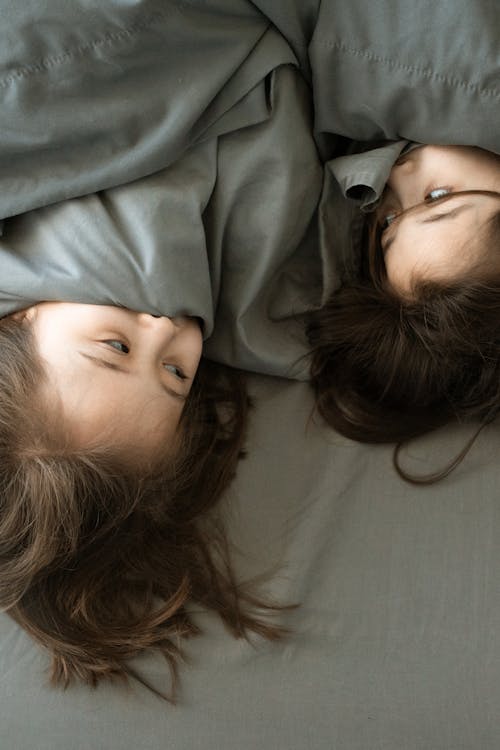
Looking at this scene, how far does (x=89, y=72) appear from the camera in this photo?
96cm

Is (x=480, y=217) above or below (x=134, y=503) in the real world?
above

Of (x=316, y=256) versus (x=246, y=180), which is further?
(x=316, y=256)

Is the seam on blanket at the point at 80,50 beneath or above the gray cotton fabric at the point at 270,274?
above

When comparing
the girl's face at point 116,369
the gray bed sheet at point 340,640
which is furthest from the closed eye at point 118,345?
Result: the gray bed sheet at point 340,640

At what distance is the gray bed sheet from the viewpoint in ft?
3.01

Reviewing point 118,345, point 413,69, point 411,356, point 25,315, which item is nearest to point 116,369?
point 118,345

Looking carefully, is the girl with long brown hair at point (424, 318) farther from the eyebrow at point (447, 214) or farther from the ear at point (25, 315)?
the ear at point (25, 315)

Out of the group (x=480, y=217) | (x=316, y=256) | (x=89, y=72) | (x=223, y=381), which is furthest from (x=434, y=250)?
(x=89, y=72)

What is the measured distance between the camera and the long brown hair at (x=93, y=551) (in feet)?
3.02

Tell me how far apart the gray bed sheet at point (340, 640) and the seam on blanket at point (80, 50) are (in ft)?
1.64

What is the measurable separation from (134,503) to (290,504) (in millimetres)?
185

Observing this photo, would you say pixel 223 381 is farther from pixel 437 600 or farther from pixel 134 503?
pixel 437 600

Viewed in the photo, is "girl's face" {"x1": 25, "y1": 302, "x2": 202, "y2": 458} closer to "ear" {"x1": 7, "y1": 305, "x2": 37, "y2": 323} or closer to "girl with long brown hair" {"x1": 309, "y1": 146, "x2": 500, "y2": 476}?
"ear" {"x1": 7, "y1": 305, "x2": 37, "y2": 323}

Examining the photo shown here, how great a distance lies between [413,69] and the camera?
40.7 inches
